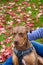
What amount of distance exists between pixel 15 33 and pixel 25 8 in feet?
17.8

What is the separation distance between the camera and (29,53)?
5.32 metres

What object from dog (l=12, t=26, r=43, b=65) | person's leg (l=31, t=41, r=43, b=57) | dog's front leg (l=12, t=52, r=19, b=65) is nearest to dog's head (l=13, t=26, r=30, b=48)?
dog (l=12, t=26, r=43, b=65)

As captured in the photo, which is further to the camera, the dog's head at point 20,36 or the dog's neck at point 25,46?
the dog's neck at point 25,46

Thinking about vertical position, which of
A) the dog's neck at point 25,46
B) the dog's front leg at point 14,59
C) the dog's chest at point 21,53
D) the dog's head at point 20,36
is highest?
the dog's head at point 20,36

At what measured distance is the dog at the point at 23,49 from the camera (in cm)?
509

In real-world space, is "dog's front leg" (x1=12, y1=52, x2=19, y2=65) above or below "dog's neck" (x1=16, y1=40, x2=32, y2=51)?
below

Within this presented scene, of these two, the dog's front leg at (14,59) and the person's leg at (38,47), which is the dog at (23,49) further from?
the person's leg at (38,47)

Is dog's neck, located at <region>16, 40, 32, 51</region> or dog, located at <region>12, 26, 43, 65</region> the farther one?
dog's neck, located at <region>16, 40, 32, 51</region>

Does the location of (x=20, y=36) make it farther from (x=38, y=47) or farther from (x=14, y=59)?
(x=38, y=47)

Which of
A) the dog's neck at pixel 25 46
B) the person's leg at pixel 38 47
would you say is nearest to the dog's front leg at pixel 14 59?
the dog's neck at pixel 25 46

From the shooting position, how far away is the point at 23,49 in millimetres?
5273

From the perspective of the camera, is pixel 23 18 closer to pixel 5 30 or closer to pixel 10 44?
pixel 5 30

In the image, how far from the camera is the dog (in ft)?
16.7

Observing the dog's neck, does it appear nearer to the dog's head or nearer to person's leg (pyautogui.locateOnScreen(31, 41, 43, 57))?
the dog's head
